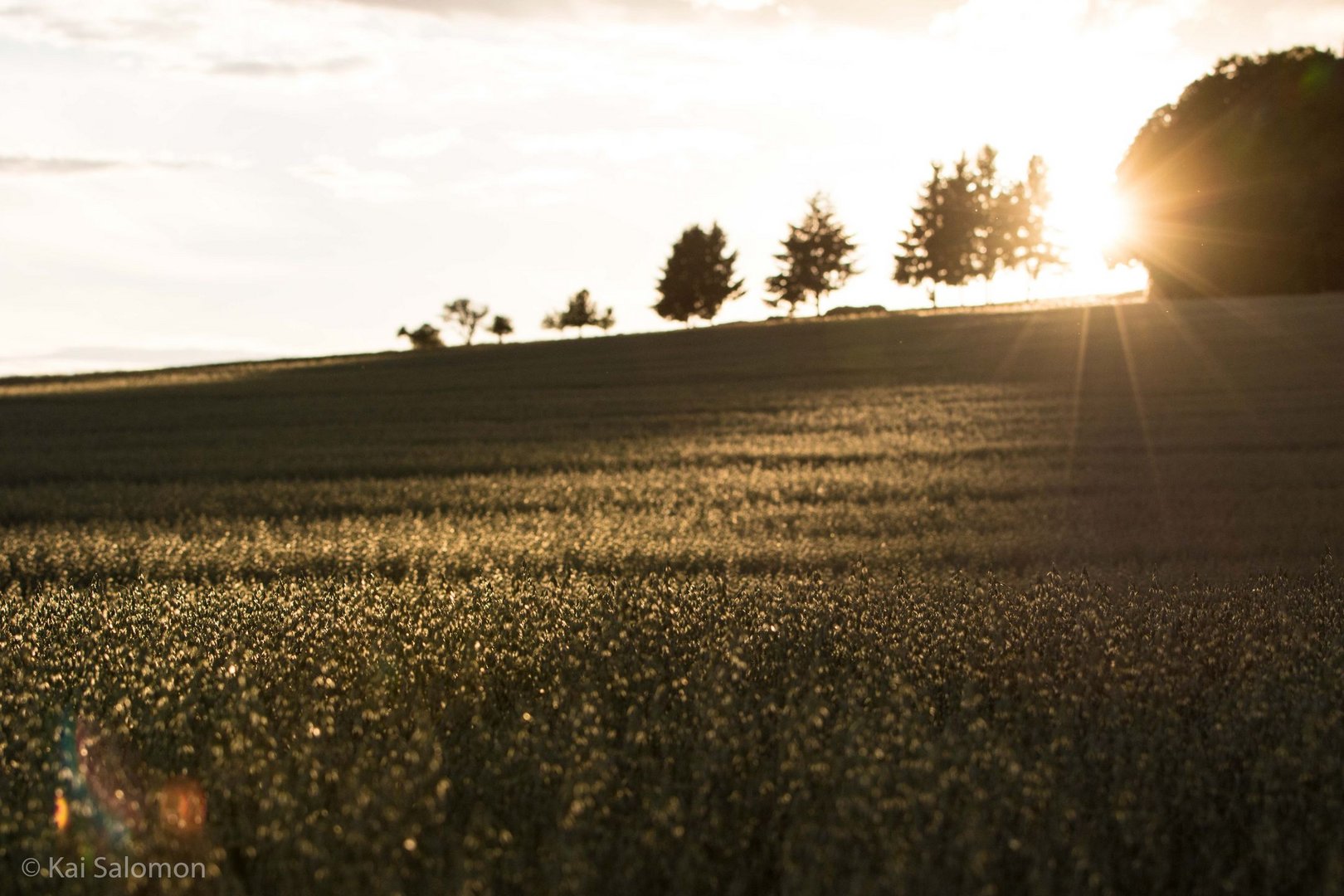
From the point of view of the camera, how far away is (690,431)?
1950 centimetres

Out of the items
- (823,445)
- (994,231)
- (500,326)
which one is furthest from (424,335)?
(823,445)

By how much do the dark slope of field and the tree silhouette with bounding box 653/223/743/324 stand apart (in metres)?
31.4

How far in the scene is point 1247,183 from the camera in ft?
148

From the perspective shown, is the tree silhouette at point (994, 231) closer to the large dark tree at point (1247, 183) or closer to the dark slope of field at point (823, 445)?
the large dark tree at point (1247, 183)

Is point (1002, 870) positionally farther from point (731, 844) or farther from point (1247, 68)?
point (1247, 68)

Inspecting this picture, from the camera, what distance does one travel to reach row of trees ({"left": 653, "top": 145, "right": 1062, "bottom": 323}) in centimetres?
6569

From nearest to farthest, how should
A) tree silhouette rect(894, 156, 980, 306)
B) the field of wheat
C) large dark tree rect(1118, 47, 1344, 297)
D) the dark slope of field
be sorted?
the field of wheat < the dark slope of field < large dark tree rect(1118, 47, 1344, 297) < tree silhouette rect(894, 156, 980, 306)

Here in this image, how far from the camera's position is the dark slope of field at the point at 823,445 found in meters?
10.4

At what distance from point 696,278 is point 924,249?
1268cm

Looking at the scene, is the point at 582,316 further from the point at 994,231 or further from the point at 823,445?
the point at 823,445

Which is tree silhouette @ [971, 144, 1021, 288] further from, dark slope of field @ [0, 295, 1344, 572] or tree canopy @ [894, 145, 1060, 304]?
dark slope of field @ [0, 295, 1344, 572]

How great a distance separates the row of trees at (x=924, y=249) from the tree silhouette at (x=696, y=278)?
5 cm

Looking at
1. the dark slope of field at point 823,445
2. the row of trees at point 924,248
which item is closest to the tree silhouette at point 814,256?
the row of trees at point 924,248

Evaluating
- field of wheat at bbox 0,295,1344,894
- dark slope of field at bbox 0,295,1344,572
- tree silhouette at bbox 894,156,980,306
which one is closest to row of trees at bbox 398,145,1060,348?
tree silhouette at bbox 894,156,980,306
